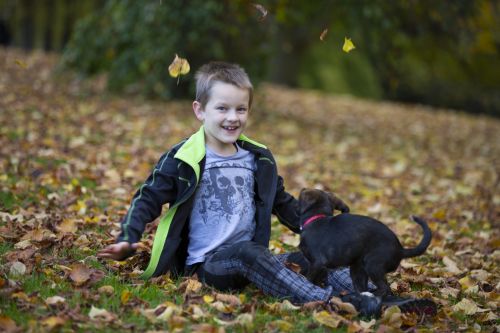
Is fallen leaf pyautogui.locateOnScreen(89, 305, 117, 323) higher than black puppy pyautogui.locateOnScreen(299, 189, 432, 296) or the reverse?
the reverse

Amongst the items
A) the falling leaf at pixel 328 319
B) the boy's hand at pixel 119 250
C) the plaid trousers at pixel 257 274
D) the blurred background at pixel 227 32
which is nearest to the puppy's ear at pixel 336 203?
the plaid trousers at pixel 257 274

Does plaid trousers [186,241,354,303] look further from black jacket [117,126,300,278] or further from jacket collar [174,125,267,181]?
jacket collar [174,125,267,181]

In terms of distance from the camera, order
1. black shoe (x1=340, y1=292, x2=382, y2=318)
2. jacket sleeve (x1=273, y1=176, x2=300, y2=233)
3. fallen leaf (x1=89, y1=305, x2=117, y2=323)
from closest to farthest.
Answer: fallen leaf (x1=89, y1=305, x2=117, y2=323)
black shoe (x1=340, y1=292, x2=382, y2=318)
jacket sleeve (x1=273, y1=176, x2=300, y2=233)

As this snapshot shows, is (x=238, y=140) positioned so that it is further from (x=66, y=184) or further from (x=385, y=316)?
(x=66, y=184)

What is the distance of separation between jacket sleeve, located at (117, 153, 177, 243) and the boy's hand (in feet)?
0.34

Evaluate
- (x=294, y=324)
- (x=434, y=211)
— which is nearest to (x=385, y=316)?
(x=294, y=324)

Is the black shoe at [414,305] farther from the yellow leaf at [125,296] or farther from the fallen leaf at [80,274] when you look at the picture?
the fallen leaf at [80,274]

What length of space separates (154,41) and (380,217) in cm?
608

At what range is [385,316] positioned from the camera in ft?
10.7

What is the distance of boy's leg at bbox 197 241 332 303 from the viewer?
11.2 feet

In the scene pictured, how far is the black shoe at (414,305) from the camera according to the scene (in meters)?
3.34

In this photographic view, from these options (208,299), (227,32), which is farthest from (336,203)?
(227,32)

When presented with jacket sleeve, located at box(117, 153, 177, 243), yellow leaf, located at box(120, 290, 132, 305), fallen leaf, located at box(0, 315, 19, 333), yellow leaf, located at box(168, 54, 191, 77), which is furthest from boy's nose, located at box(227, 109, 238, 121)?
fallen leaf, located at box(0, 315, 19, 333)

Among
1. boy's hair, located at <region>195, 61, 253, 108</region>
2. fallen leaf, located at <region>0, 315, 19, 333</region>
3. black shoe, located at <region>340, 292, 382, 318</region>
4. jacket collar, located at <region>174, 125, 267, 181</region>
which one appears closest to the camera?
fallen leaf, located at <region>0, 315, 19, 333</region>
